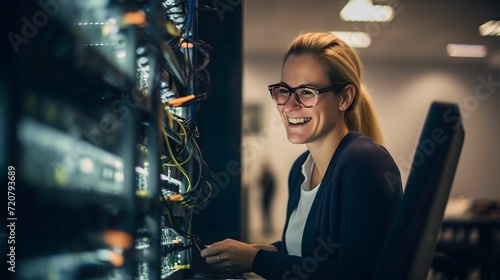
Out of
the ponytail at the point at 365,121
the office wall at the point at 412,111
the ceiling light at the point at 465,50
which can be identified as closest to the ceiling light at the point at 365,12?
the ceiling light at the point at 465,50

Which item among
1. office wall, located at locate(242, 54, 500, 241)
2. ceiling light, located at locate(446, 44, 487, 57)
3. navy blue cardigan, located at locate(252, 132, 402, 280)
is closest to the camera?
navy blue cardigan, located at locate(252, 132, 402, 280)

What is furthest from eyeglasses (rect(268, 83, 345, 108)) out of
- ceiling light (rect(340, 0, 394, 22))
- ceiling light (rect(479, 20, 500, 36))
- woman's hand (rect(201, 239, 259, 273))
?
ceiling light (rect(479, 20, 500, 36))

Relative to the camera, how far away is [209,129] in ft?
5.55

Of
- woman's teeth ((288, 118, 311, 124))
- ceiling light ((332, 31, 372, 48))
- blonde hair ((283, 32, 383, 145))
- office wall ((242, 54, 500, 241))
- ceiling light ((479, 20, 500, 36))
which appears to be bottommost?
woman's teeth ((288, 118, 311, 124))

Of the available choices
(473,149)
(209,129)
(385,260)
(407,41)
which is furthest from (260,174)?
(385,260)

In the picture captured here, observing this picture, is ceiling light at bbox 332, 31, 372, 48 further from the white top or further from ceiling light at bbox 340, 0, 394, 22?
the white top

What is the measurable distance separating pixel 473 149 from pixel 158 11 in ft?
27.9

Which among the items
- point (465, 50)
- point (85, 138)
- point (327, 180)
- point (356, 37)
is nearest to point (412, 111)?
point (465, 50)

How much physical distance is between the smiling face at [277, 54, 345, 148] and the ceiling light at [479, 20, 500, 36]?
564 cm

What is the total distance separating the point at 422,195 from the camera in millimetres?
833

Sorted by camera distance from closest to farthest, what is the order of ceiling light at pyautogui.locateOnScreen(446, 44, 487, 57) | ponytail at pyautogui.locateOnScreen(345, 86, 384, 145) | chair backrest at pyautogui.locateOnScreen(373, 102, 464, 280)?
chair backrest at pyautogui.locateOnScreen(373, 102, 464, 280)
ponytail at pyautogui.locateOnScreen(345, 86, 384, 145)
ceiling light at pyautogui.locateOnScreen(446, 44, 487, 57)

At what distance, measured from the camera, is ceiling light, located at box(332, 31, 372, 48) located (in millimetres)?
6828

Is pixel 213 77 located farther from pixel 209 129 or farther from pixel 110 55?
pixel 110 55

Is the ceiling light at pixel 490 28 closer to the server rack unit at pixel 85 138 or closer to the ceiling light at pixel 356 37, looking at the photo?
the ceiling light at pixel 356 37
